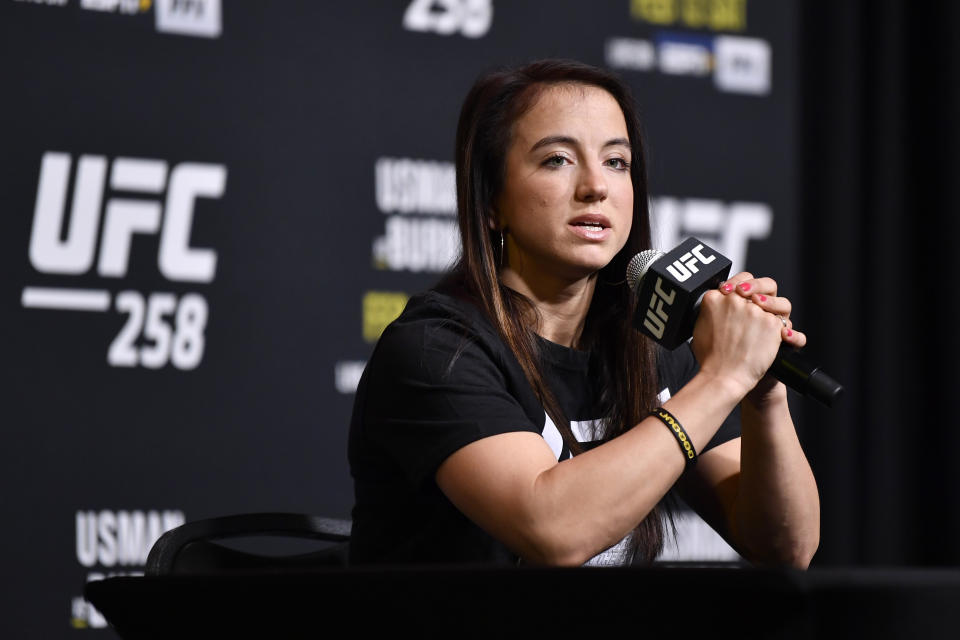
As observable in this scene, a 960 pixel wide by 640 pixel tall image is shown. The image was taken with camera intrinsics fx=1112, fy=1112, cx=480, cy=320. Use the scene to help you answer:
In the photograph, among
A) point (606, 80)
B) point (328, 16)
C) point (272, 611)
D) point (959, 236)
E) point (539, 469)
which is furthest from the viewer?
point (959, 236)

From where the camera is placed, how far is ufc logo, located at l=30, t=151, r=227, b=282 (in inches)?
101

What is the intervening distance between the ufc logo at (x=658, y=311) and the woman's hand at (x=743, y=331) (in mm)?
49

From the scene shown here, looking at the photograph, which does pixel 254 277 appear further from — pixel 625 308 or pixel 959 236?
pixel 959 236

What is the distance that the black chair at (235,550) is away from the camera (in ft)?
5.42

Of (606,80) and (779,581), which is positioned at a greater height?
(606,80)

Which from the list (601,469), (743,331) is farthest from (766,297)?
(601,469)

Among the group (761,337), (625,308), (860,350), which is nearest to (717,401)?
(761,337)

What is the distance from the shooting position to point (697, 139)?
126 inches

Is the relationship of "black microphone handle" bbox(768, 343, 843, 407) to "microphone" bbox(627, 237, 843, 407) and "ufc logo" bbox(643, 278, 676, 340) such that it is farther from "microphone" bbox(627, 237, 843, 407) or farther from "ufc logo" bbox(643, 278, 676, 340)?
"ufc logo" bbox(643, 278, 676, 340)

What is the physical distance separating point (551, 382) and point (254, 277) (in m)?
1.21

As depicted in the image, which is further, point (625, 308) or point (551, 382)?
point (625, 308)

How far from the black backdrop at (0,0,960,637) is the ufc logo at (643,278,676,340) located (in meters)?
1.04

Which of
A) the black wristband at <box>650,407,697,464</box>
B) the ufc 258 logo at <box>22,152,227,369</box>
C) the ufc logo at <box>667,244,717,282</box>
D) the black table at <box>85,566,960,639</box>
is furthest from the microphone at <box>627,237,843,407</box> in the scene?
the ufc 258 logo at <box>22,152,227,369</box>

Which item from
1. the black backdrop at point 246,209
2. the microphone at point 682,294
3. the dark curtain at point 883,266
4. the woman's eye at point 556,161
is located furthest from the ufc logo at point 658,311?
the dark curtain at point 883,266
